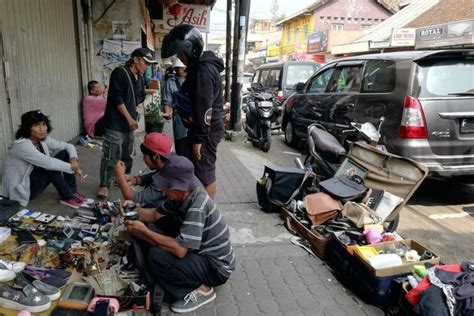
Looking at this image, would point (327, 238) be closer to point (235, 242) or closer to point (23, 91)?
point (235, 242)

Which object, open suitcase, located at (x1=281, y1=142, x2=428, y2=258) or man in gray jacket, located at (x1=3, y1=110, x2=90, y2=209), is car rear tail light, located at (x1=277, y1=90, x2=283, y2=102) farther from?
man in gray jacket, located at (x1=3, y1=110, x2=90, y2=209)

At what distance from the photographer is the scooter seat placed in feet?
15.0

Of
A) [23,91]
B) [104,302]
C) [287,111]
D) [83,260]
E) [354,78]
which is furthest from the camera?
[287,111]

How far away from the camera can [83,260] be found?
9.47 ft

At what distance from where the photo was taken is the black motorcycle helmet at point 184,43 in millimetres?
3203

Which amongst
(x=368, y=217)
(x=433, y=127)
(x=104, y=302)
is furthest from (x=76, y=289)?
(x=433, y=127)

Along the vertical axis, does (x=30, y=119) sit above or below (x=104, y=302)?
above

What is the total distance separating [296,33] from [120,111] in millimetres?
34187

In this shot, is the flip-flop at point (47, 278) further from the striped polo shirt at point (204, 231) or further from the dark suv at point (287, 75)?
the dark suv at point (287, 75)

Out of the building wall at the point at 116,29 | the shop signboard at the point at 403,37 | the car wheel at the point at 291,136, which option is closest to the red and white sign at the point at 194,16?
the building wall at the point at 116,29

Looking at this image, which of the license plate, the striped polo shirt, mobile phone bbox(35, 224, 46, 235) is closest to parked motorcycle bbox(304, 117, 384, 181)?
the license plate

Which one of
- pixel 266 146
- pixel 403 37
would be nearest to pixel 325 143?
pixel 266 146

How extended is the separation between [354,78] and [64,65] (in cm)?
484

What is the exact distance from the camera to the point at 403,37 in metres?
15.6
